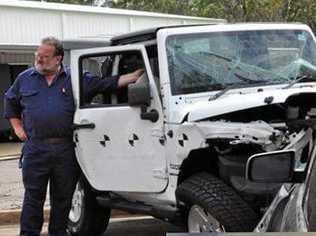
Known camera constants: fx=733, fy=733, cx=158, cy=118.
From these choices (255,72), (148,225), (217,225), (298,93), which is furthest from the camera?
(148,225)

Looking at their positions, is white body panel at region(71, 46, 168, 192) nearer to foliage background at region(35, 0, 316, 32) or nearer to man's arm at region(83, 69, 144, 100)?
man's arm at region(83, 69, 144, 100)

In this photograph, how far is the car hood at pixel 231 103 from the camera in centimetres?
543

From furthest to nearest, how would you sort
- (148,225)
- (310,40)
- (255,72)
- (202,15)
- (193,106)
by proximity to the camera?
1. (202,15)
2. (148,225)
3. (310,40)
4. (255,72)
5. (193,106)

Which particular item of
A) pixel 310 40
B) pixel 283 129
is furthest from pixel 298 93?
pixel 310 40

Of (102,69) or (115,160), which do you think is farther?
(102,69)

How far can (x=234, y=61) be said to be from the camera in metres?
6.55

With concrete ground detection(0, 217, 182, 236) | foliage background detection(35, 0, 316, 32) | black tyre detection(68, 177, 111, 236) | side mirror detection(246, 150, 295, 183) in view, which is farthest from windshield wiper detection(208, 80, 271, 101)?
foliage background detection(35, 0, 316, 32)

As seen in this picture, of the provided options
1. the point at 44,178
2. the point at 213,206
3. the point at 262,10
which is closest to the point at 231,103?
the point at 213,206

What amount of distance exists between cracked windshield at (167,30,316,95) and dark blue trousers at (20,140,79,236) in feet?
3.63

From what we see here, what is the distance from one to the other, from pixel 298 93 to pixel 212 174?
109cm

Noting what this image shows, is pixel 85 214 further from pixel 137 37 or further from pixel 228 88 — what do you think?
pixel 228 88

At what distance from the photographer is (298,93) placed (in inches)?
203

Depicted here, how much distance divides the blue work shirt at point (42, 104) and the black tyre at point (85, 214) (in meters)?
1.17

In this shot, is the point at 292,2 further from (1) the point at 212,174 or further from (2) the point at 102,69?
(1) the point at 212,174
